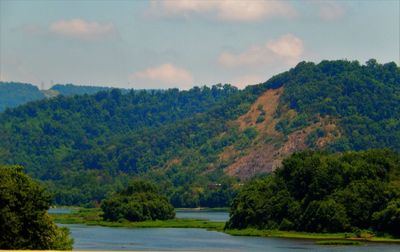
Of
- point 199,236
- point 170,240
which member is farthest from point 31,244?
point 199,236

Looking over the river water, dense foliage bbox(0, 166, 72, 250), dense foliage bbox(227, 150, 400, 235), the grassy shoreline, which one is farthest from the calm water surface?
dense foliage bbox(0, 166, 72, 250)

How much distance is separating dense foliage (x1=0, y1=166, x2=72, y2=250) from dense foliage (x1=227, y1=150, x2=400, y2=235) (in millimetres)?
67213

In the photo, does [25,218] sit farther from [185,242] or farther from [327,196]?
[327,196]

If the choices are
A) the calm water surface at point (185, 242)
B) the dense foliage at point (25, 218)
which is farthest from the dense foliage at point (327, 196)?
the dense foliage at point (25, 218)

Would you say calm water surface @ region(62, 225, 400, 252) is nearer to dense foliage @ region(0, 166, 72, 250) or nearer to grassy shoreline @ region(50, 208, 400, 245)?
grassy shoreline @ region(50, 208, 400, 245)

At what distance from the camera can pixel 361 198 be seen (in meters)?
154

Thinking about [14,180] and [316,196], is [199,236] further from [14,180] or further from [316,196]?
[14,180]

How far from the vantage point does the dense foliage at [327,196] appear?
15125cm

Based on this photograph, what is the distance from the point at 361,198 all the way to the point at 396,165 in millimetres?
12993

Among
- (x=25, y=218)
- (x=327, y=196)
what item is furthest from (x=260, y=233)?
(x=25, y=218)

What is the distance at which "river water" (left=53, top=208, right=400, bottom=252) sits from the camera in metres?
124

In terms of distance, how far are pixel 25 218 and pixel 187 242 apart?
55.6m

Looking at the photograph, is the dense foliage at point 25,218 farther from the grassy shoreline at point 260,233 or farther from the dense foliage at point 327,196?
the dense foliage at point 327,196

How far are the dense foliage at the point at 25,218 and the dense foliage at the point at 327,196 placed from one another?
67213 millimetres
